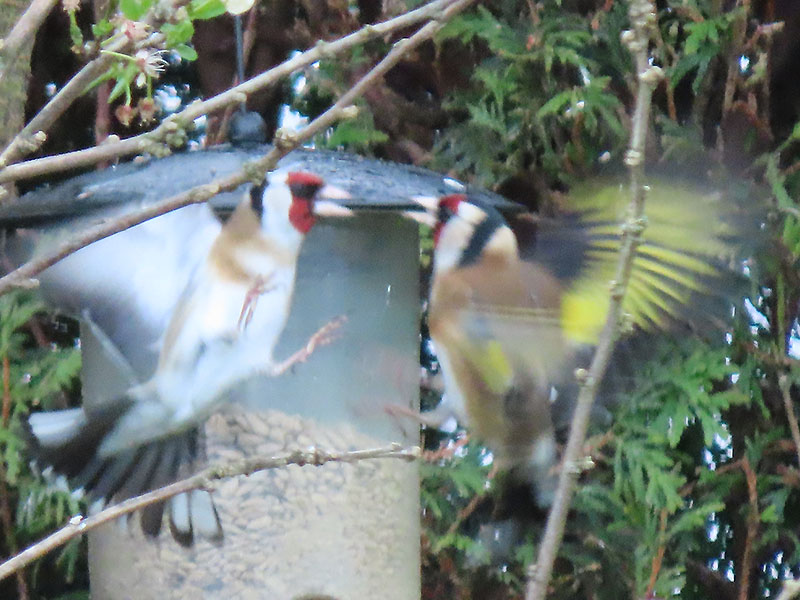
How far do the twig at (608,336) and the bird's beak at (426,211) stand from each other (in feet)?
1.54

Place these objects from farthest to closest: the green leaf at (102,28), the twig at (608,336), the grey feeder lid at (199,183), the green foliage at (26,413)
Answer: the green foliage at (26,413)
the grey feeder lid at (199,183)
the green leaf at (102,28)
the twig at (608,336)

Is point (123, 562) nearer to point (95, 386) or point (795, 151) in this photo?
point (95, 386)

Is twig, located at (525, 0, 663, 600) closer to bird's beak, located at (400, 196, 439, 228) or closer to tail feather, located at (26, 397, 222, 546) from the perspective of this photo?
bird's beak, located at (400, 196, 439, 228)

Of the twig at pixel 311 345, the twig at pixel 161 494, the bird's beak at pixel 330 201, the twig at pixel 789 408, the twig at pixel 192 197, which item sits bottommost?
the twig at pixel 789 408

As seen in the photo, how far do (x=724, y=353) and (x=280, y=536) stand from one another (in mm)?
651

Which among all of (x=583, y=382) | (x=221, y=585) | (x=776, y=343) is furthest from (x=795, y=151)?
(x=583, y=382)

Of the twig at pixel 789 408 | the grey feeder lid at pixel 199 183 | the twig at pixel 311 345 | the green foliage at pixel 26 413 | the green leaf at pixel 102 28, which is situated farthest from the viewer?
the green foliage at pixel 26 413

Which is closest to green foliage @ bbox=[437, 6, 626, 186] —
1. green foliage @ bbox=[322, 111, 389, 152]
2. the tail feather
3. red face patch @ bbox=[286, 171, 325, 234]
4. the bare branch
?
green foliage @ bbox=[322, 111, 389, 152]

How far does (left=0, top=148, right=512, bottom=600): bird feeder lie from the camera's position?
4.29 ft

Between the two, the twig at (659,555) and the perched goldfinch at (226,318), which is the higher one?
the perched goldfinch at (226,318)

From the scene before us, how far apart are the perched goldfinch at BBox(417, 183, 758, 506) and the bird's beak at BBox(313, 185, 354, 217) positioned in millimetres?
138

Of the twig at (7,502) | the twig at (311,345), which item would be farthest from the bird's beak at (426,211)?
the twig at (7,502)

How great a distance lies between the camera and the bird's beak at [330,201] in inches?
44.8

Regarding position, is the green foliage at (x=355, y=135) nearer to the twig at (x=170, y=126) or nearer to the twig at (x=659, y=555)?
the twig at (x=659, y=555)
